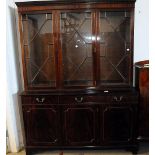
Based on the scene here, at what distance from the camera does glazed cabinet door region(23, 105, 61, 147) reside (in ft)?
7.61

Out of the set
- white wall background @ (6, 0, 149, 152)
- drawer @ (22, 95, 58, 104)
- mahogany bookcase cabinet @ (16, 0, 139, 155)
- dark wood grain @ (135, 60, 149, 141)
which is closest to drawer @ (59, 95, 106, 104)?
mahogany bookcase cabinet @ (16, 0, 139, 155)

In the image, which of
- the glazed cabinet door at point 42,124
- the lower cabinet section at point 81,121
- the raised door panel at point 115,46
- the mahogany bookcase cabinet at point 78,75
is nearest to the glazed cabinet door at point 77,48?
the mahogany bookcase cabinet at point 78,75

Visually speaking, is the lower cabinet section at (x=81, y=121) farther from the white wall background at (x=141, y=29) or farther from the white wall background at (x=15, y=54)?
the white wall background at (x=141, y=29)

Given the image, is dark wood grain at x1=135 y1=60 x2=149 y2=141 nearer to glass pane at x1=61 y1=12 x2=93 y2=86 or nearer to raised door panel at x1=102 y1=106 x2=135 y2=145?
raised door panel at x1=102 y1=106 x2=135 y2=145

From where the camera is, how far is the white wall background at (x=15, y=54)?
243 centimetres

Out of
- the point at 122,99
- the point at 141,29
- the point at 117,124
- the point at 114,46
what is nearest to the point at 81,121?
the point at 117,124

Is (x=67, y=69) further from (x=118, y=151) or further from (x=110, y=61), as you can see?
(x=118, y=151)

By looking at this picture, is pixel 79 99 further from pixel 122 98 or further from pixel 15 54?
pixel 15 54

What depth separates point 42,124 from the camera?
2.36m

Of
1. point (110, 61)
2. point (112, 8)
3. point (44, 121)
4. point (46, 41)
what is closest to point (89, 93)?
point (110, 61)

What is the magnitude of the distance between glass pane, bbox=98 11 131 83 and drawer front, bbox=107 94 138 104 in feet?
0.71

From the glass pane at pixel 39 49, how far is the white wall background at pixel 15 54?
9.7 inches

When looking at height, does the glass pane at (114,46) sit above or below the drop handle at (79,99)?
above

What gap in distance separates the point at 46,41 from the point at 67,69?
17.5 inches
